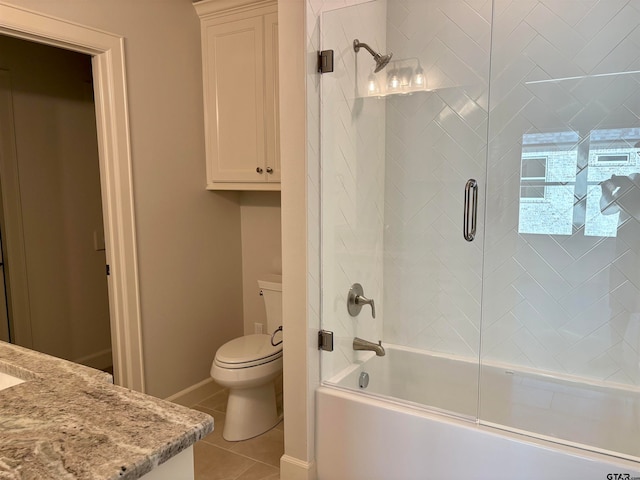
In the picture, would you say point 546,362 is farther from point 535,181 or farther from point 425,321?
point 535,181

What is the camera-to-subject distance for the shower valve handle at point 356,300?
237cm

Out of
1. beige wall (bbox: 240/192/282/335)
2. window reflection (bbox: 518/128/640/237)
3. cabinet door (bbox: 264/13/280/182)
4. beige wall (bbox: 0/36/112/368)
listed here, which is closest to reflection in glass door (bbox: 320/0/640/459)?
window reflection (bbox: 518/128/640/237)

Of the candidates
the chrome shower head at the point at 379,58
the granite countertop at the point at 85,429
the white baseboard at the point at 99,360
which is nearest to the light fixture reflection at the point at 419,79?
the chrome shower head at the point at 379,58

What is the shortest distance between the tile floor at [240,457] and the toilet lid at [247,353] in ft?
1.39

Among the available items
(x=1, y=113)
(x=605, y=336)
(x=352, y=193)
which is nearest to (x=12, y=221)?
(x=1, y=113)

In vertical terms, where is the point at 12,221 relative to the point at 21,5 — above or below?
below

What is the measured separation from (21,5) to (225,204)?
150cm

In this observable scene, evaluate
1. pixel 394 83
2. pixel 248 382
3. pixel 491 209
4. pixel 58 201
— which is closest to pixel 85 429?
pixel 248 382

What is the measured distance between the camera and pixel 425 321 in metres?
2.61

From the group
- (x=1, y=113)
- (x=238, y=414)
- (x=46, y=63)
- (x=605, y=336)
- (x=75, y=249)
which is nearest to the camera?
(x=605, y=336)

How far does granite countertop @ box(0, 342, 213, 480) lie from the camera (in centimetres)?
76

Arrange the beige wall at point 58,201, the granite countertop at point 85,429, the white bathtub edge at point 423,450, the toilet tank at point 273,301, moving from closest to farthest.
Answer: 1. the granite countertop at point 85,429
2. the white bathtub edge at point 423,450
3. the toilet tank at point 273,301
4. the beige wall at point 58,201

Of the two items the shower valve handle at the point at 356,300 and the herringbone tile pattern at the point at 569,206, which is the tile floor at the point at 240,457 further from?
the herringbone tile pattern at the point at 569,206

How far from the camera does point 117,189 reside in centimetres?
244
